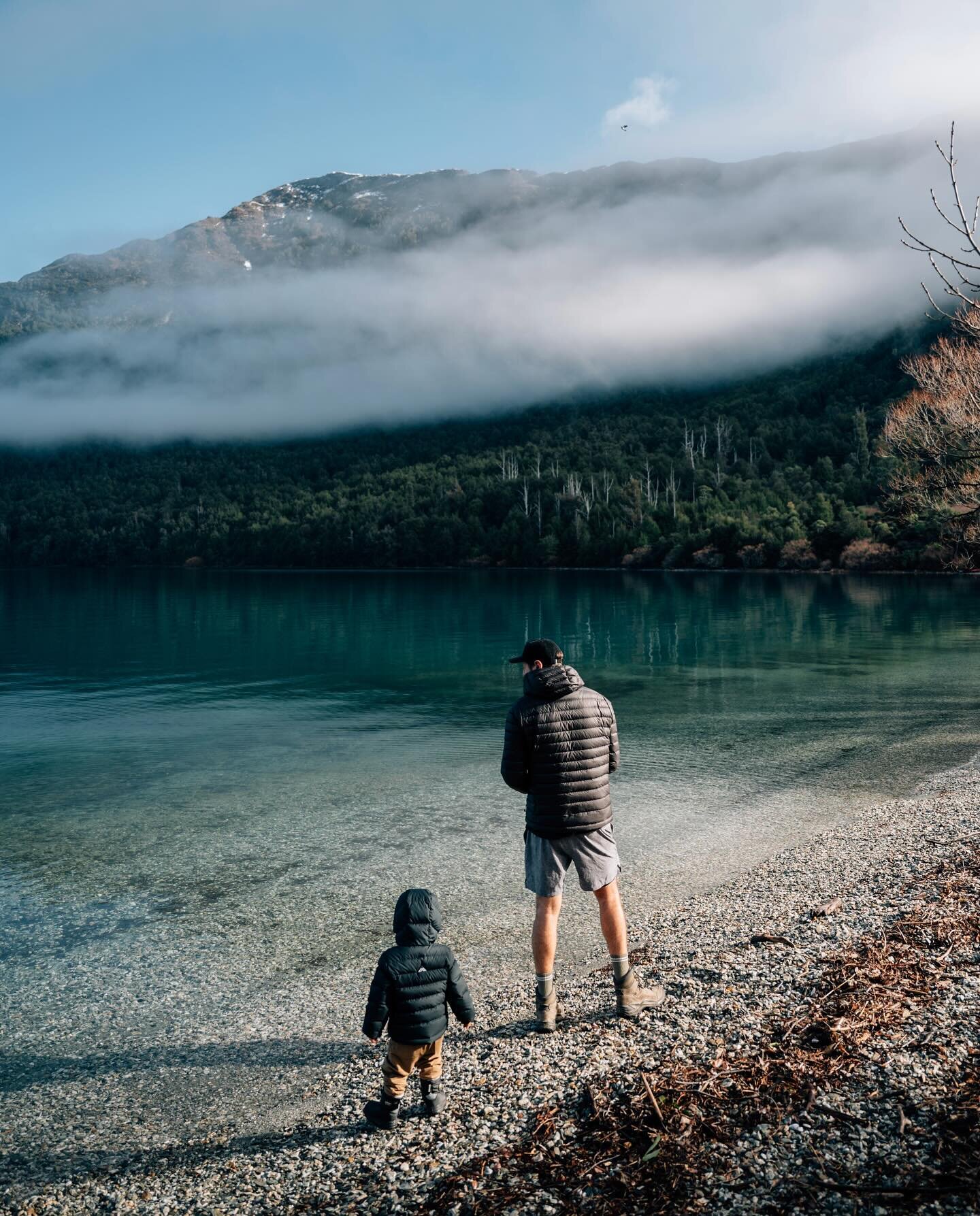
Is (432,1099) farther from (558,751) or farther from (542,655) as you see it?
(542,655)

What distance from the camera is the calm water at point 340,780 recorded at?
38.5 ft

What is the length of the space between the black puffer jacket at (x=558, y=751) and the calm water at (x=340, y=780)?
174 inches

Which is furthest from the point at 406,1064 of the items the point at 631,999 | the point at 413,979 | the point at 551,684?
the point at 551,684

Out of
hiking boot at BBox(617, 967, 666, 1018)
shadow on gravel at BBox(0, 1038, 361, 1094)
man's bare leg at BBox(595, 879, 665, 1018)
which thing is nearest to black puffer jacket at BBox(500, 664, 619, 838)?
man's bare leg at BBox(595, 879, 665, 1018)

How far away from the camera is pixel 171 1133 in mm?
7277

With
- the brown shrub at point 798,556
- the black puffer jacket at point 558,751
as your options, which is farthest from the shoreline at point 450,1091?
the brown shrub at point 798,556

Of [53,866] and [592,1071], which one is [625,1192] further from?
[53,866]

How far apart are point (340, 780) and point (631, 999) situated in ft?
51.6

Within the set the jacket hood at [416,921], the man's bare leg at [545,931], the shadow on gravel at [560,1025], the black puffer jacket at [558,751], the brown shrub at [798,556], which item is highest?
the brown shrub at [798,556]

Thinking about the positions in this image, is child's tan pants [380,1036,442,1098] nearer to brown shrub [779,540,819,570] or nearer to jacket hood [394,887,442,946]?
jacket hood [394,887,442,946]

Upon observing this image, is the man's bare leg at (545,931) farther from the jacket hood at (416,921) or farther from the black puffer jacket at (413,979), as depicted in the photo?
the jacket hood at (416,921)

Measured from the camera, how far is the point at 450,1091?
6926mm

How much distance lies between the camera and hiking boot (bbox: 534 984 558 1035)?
789 cm

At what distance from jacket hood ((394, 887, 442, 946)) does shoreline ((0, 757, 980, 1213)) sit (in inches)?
53.2
